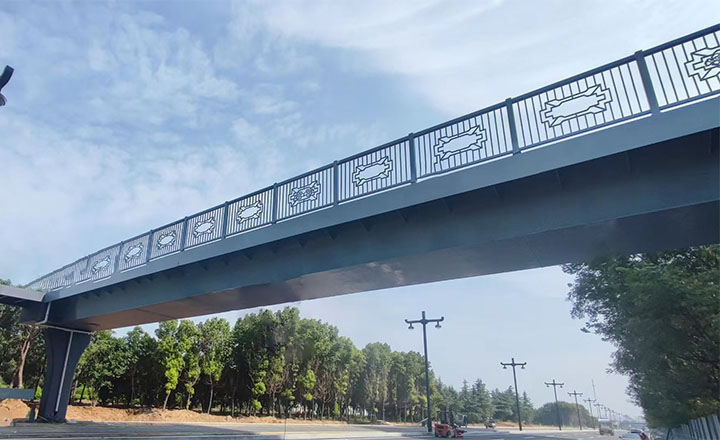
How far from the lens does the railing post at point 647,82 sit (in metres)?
6.71

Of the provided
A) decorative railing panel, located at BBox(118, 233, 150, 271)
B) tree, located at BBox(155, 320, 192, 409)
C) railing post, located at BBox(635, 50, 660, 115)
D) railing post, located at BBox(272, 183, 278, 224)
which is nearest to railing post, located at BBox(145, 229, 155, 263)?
decorative railing panel, located at BBox(118, 233, 150, 271)

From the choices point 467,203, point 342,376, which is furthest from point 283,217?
point 342,376

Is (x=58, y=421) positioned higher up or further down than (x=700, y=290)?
further down

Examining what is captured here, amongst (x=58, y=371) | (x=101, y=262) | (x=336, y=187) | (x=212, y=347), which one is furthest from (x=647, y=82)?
(x=212, y=347)

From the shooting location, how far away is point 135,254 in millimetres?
14125

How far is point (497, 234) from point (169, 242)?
9474 mm

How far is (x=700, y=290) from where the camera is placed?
24.1 ft

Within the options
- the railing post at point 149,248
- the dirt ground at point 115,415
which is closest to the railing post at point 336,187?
the railing post at point 149,248

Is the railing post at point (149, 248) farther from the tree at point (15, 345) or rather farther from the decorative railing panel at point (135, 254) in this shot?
the tree at point (15, 345)

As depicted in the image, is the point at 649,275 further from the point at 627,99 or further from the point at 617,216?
the point at 627,99

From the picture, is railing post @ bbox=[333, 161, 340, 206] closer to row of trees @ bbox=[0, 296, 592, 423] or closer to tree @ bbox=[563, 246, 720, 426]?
tree @ bbox=[563, 246, 720, 426]

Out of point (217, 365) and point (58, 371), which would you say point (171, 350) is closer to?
point (217, 365)

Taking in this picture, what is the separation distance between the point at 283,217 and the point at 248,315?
25.7m

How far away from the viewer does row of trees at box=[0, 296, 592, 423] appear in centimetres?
2883
